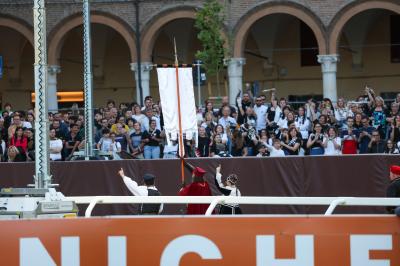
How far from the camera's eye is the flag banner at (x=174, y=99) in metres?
16.6

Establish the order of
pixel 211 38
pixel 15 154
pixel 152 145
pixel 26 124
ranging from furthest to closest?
pixel 211 38 < pixel 26 124 < pixel 152 145 < pixel 15 154

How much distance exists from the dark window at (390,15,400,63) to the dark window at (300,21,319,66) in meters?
3.19

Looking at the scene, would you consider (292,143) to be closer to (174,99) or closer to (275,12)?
(174,99)

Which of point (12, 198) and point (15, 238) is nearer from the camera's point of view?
point (15, 238)

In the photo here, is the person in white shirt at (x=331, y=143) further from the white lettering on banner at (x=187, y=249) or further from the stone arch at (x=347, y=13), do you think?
the white lettering on banner at (x=187, y=249)

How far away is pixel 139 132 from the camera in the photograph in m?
24.5

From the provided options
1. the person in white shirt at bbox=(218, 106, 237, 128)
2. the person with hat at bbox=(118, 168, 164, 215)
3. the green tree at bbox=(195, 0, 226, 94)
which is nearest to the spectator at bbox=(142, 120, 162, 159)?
the person in white shirt at bbox=(218, 106, 237, 128)

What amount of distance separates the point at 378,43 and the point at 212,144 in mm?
21629

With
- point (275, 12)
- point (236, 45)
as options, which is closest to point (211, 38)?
point (236, 45)

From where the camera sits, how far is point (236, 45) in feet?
126

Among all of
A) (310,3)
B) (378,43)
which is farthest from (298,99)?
(310,3)

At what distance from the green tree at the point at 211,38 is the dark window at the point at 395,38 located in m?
9.11

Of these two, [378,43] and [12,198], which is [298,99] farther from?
[12,198]

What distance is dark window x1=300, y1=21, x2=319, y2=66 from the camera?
43969 mm
